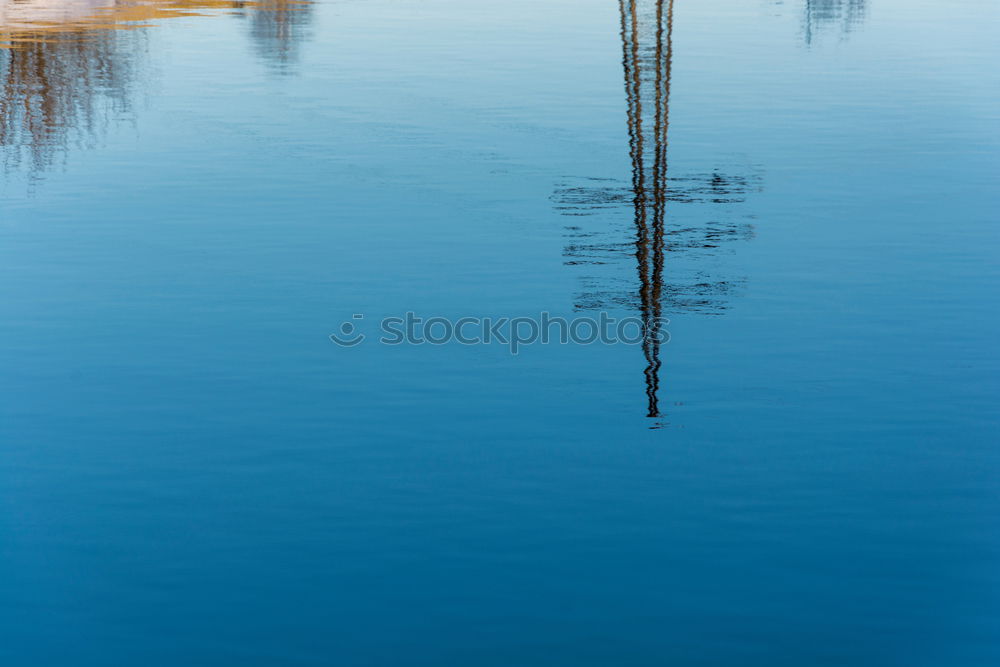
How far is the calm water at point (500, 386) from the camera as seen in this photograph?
19766 millimetres

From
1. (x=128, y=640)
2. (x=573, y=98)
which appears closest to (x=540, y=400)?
(x=128, y=640)

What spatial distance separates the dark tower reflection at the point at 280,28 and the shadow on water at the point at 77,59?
5 centimetres

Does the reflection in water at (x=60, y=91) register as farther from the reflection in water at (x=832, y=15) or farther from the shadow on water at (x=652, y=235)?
the reflection in water at (x=832, y=15)

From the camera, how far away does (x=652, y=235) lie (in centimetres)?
3650

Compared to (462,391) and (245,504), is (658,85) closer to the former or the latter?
(462,391)

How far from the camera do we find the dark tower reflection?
67.8 meters

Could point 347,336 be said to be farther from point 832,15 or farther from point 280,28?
point 832,15

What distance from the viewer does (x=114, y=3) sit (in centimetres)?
8300

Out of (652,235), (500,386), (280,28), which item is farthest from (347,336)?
(280,28)

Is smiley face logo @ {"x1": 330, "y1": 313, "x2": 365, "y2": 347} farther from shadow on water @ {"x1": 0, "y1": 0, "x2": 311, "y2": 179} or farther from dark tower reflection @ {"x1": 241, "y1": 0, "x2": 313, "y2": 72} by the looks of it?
dark tower reflection @ {"x1": 241, "y1": 0, "x2": 313, "y2": 72}

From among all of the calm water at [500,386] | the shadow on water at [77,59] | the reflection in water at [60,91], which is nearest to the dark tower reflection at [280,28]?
the shadow on water at [77,59]

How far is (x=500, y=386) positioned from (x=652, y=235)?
409 inches

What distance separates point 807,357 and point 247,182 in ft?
64.5

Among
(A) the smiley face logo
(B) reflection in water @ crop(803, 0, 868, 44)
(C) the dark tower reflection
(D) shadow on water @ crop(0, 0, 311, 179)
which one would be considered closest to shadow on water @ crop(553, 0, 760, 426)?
(A) the smiley face logo
